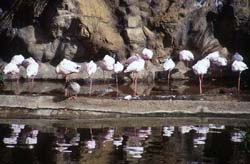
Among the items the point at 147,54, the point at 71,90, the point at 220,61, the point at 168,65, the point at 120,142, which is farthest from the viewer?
the point at 220,61

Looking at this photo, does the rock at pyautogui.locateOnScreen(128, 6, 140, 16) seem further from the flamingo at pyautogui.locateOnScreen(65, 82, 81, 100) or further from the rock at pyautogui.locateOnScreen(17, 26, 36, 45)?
the flamingo at pyautogui.locateOnScreen(65, 82, 81, 100)

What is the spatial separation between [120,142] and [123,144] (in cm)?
18

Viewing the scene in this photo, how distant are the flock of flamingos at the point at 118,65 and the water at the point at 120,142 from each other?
1588 mm

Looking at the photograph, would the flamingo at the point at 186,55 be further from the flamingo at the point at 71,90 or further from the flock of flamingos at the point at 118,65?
the flamingo at the point at 71,90

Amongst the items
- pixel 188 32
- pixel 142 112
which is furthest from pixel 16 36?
pixel 142 112

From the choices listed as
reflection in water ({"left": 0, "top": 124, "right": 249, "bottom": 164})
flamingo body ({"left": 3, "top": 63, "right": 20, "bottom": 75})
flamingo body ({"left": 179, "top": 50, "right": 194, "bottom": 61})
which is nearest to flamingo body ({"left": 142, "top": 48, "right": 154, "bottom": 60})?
flamingo body ({"left": 179, "top": 50, "right": 194, "bottom": 61})

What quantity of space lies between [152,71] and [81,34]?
8.03ft

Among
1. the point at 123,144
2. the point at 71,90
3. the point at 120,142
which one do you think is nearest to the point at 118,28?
the point at 71,90

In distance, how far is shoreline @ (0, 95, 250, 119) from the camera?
12.8 m

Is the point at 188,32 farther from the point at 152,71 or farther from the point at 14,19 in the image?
the point at 14,19

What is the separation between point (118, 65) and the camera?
15703mm

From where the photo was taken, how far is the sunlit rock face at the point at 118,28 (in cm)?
1766

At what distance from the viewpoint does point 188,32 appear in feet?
61.6

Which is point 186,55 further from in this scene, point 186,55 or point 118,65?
point 118,65
